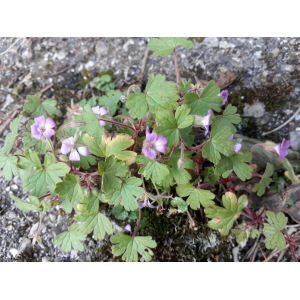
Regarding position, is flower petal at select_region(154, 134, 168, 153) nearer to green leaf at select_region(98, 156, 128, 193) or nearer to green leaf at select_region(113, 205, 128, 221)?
green leaf at select_region(98, 156, 128, 193)

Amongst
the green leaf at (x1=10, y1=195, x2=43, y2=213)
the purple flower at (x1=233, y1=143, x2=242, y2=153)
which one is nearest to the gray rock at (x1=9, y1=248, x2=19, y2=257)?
the green leaf at (x1=10, y1=195, x2=43, y2=213)

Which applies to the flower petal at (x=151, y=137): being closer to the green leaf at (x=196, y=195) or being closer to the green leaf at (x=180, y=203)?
the green leaf at (x=196, y=195)

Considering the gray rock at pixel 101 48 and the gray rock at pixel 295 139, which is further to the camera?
the gray rock at pixel 101 48

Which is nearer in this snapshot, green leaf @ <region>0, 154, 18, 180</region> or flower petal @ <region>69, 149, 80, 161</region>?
flower petal @ <region>69, 149, 80, 161</region>

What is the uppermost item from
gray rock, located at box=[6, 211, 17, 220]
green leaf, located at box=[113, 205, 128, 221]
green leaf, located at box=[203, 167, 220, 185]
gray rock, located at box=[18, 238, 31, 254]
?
green leaf, located at box=[203, 167, 220, 185]

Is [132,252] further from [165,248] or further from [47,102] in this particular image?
[47,102]

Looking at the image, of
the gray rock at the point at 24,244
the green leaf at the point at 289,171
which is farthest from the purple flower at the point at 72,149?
the green leaf at the point at 289,171
